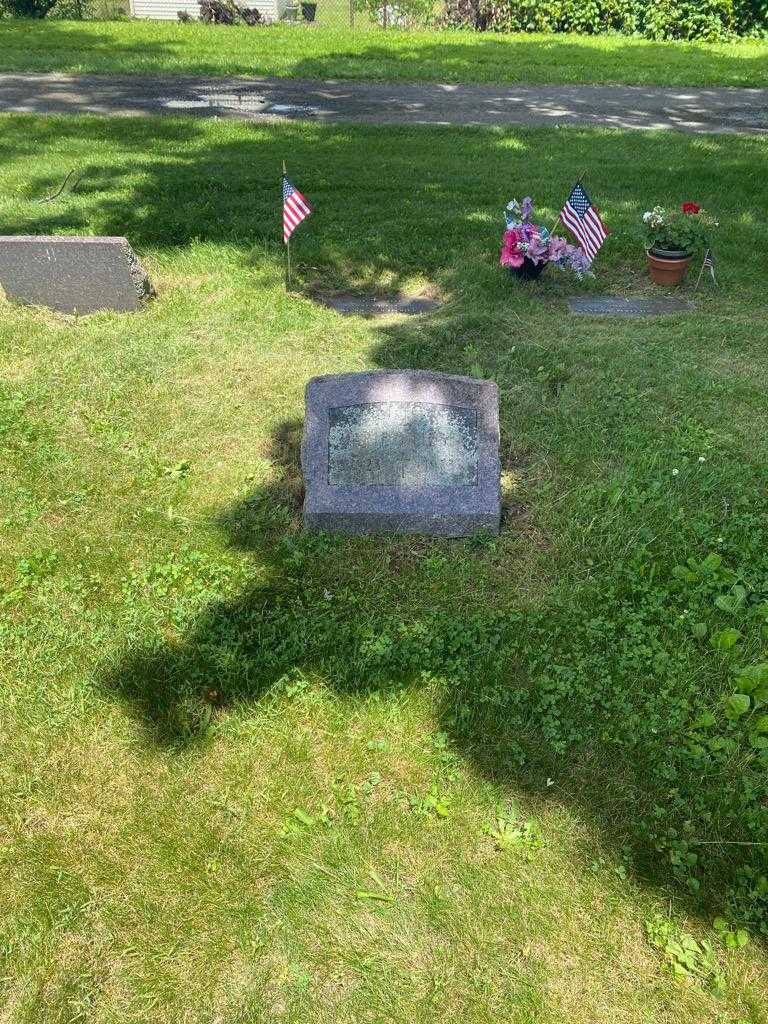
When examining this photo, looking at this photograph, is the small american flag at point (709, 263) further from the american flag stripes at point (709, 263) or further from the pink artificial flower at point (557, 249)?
the pink artificial flower at point (557, 249)

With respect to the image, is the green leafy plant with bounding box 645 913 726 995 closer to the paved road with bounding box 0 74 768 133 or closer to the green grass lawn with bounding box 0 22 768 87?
the paved road with bounding box 0 74 768 133

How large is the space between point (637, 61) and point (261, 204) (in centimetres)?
1224

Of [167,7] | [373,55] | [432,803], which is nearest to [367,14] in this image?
[167,7]

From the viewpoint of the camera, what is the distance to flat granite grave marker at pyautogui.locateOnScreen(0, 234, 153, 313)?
6.72 meters

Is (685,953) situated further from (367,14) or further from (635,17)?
(367,14)

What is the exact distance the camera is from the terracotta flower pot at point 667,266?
7750mm

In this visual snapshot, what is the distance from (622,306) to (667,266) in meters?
0.77

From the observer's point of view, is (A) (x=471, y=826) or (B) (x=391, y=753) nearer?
(A) (x=471, y=826)

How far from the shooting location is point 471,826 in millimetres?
3135

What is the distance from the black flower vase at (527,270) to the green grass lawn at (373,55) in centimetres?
994

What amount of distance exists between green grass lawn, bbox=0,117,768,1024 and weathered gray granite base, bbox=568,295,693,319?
1.51 ft

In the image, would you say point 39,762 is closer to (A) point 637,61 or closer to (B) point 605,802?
(B) point 605,802

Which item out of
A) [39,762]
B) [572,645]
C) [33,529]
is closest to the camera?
[39,762]

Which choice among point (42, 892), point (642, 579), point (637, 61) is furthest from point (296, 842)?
point (637, 61)
